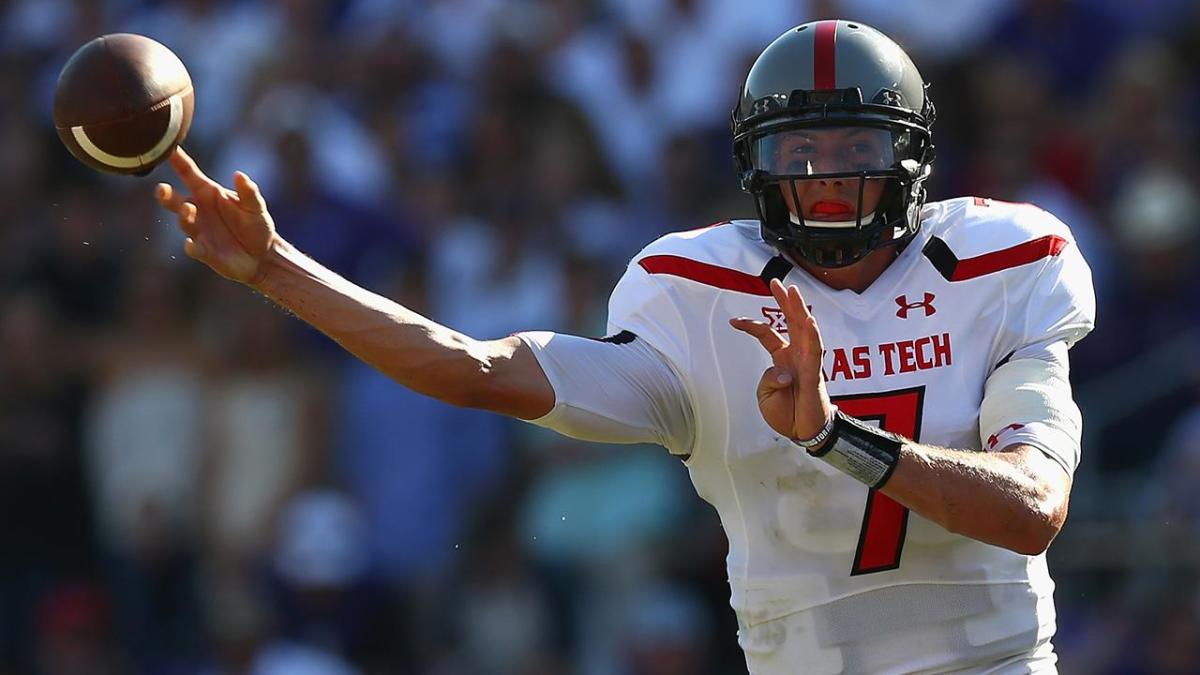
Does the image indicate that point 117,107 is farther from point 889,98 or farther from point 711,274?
point 889,98

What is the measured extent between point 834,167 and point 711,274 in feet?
1.19

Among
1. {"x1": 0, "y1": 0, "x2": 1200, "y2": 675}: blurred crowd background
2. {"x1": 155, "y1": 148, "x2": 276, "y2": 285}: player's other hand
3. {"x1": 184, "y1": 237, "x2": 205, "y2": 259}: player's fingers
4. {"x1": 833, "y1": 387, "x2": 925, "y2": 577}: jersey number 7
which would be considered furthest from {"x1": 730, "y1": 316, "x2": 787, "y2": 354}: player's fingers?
{"x1": 0, "y1": 0, "x2": 1200, "y2": 675}: blurred crowd background

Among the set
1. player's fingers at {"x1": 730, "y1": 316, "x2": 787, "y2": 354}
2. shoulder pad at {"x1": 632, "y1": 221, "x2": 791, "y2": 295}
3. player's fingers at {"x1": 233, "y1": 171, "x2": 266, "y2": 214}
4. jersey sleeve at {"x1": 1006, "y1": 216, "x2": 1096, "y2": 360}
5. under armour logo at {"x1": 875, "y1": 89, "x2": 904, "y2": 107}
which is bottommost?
jersey sleeve at {"x1": 1006, "y1": 216, "x2": 1096, "y2": 360}

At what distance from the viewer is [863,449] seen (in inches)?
149

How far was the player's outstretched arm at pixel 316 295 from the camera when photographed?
4.04 m

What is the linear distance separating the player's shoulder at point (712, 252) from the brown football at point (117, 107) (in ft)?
3.60

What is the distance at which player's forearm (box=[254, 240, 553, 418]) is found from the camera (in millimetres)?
4059

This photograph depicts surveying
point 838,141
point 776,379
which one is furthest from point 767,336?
point 838,141

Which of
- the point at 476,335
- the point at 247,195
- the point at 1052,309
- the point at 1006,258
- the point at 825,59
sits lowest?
the point at 476,335

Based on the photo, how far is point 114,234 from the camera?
9555mm

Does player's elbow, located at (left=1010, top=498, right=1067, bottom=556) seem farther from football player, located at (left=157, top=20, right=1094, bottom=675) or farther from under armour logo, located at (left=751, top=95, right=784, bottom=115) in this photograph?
under armour logo, located at (left=751, top=95, right=784, bottom=115)

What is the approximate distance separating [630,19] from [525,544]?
2.79m

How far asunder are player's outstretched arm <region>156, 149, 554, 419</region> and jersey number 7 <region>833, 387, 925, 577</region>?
81cm

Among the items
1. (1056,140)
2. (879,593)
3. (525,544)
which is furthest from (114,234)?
(879,593)
